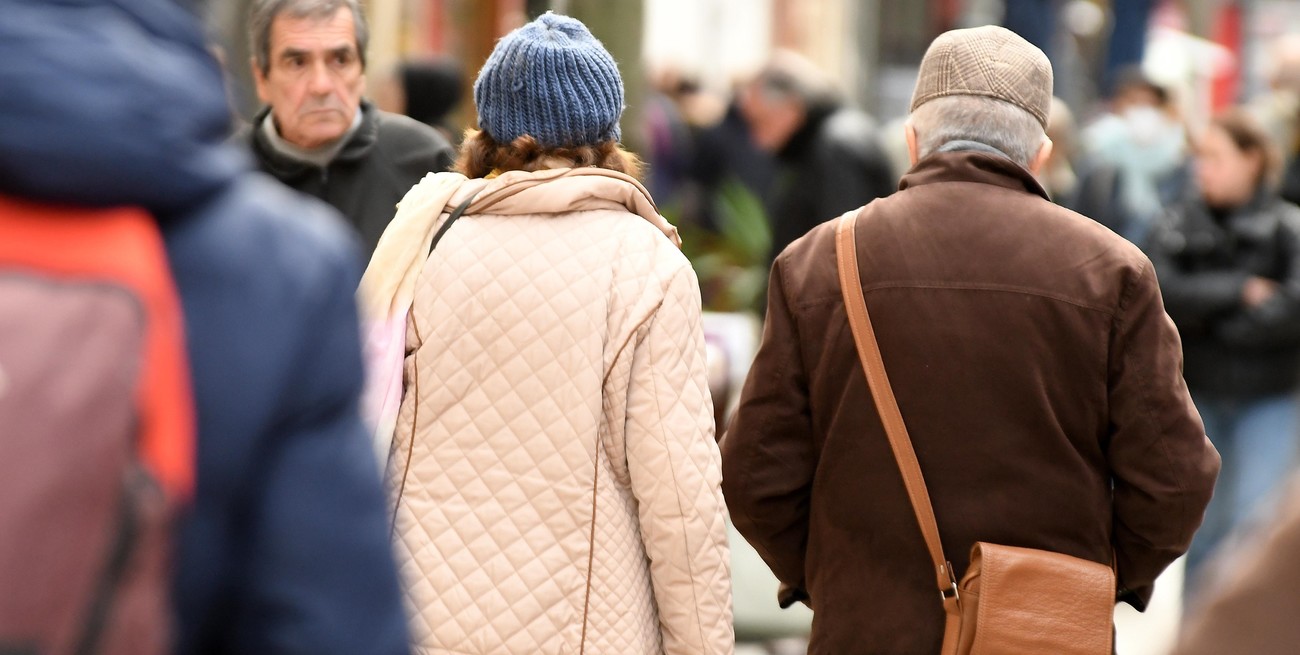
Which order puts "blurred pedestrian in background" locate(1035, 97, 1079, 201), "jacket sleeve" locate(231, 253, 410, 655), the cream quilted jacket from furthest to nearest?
"blurred pedestrian in background" locate(1035, 97, 1079, 201) < the cream quilted jacket < "jacket sleeve" locate(231, 253, 410, 655)

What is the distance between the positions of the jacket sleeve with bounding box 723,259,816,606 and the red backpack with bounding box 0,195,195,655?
2.14 metres

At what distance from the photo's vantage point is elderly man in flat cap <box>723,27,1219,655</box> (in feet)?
11.6

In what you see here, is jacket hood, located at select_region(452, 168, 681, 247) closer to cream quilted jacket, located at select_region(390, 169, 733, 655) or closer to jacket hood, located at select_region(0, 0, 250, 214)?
cream quilted jacket, located at select_region(390, 169, 733, 655)

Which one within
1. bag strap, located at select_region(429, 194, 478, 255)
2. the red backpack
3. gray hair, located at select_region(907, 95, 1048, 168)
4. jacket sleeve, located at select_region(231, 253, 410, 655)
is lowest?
bag strap, located at select_region(429, 194, 478, 255)

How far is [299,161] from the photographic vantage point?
4742 mm

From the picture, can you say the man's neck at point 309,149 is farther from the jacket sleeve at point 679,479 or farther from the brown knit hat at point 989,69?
the brown knit hat at point 989,69

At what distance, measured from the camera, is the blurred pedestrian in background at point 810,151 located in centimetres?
863

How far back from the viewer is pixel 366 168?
4828mm

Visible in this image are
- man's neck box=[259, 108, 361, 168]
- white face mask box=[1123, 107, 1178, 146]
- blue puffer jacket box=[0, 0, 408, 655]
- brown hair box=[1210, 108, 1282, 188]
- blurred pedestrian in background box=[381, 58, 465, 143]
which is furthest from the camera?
white face mask box=[1123, 107, 1178, 146]

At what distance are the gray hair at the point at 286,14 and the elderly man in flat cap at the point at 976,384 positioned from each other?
1.67 m

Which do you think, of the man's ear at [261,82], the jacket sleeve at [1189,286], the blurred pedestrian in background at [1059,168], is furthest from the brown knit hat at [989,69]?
the blurred pedestrian in background at [1059,168]

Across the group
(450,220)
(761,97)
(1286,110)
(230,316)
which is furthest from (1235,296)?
(230,316)

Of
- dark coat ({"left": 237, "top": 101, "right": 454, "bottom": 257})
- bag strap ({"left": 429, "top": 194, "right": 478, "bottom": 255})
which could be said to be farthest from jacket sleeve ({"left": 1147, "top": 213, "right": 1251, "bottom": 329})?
bag strap ({"left": 429, "top": 194, "right": 478, "bottom": 255})

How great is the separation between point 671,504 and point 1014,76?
3.59ft
